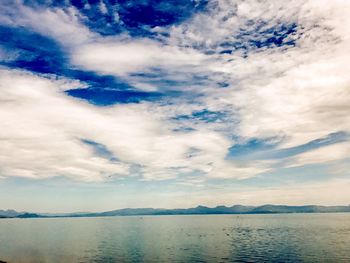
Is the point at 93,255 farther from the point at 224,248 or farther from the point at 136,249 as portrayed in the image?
the point at 224,248

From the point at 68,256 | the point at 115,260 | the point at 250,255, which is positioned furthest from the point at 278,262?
the point at 68,256

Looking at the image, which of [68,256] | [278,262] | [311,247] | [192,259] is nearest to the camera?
[278,262]

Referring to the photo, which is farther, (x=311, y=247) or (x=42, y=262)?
(x=311, y=247)

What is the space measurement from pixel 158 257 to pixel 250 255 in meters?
26.1

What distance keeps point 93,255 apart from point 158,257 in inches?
790

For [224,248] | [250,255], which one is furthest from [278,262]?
[224,248]

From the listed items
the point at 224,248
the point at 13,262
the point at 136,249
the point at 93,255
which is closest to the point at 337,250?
the point at 224,248

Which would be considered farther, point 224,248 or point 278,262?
point 224,248

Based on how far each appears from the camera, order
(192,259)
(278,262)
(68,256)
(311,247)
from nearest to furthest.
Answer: (278,262) < (192,259) < (68,256) < (311,247)

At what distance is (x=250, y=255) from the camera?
88625mm

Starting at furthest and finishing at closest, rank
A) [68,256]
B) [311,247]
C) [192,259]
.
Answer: [311,247], [68,256], [192,259]

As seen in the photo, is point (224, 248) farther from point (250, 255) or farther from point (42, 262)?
point (42, 262)

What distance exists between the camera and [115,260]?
84188mm

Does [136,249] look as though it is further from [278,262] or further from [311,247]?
[311,247]
